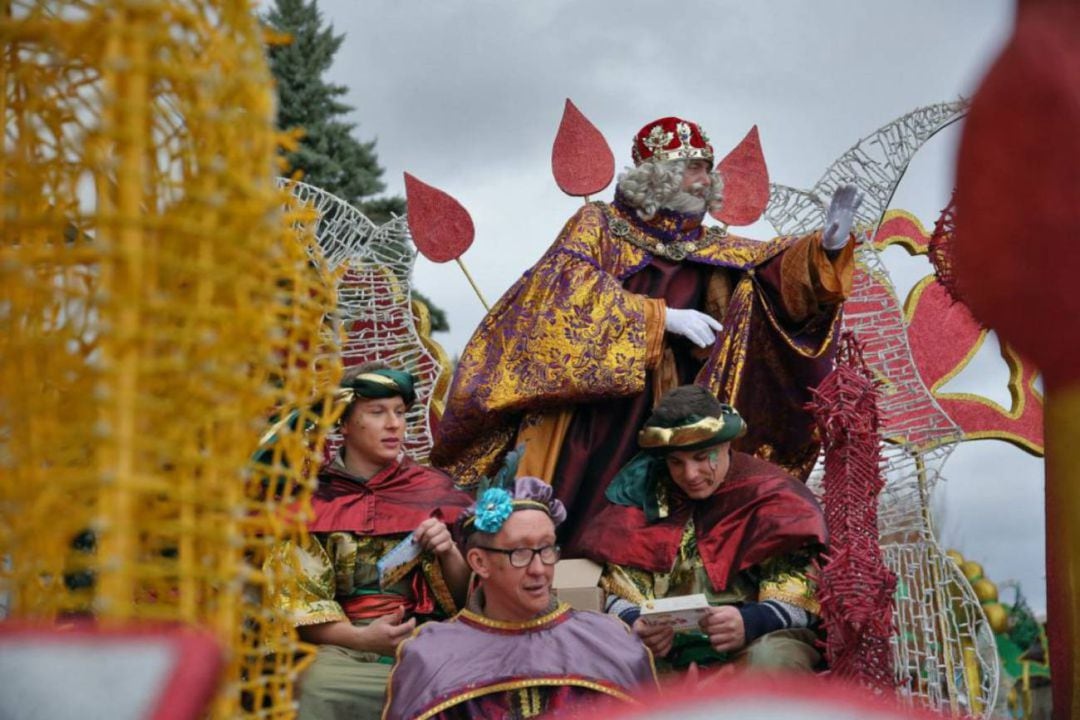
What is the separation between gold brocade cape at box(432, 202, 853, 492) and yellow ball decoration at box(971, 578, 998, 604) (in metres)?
3.53

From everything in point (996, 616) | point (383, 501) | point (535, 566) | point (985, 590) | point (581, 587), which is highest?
point (383, 501)

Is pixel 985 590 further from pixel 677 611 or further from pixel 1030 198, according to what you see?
pixel 1030 198

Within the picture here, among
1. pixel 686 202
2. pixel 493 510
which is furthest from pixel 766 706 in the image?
pixel 686 202

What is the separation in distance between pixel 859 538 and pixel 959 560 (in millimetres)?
4572

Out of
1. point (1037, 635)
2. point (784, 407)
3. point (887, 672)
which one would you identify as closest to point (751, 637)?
point (887, 672)

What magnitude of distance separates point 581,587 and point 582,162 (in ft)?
8.70

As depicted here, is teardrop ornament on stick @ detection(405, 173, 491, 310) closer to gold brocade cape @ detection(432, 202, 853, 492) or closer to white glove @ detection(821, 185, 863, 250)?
gold brocade cape @ detection(432, 202, 853, 492)

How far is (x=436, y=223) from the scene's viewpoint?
6.63 meters

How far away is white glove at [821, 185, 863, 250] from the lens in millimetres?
4891

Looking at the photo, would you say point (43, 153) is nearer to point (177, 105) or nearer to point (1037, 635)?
point (177, 105)

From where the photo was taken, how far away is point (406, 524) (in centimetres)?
457

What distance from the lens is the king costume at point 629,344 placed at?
516cm

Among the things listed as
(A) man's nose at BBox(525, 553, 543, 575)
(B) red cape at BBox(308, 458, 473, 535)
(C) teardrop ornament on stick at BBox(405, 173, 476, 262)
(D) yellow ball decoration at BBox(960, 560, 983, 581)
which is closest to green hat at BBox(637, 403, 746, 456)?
(A) man's nose at BBox(525, 553, 543, 575)

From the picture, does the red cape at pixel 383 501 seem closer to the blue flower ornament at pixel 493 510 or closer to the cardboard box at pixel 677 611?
the blue flower ornament at pixel 493 510
